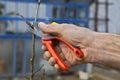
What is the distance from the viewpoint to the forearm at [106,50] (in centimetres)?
204

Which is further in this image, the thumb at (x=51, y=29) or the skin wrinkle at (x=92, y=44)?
the thumb at (x=51, y=29)

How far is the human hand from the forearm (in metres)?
0.04

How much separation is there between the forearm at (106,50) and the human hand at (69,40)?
4 cm

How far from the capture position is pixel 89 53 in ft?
6.88

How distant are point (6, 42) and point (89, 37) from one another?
470 centimetres

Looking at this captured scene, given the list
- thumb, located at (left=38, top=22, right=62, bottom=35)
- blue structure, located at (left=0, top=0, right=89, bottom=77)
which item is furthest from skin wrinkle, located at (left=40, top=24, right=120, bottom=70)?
blue structure, located at (left=0, top=0, right=89, bottom=77)

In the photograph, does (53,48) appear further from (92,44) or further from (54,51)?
(92,44)

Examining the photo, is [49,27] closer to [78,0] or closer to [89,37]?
[89,37]

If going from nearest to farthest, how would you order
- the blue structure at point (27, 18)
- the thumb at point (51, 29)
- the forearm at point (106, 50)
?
the forearm at point (106, 50) < the thumb at point (51, 29) < the blue structure at point (27, 18)

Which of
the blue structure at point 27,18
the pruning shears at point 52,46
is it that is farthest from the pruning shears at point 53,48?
the blue structure at point 27,18

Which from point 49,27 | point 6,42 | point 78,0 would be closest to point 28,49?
point 6,42

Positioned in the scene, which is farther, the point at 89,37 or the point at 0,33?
the point at 0,33

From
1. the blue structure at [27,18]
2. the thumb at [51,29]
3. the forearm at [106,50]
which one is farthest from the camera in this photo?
the blue structure at [27,18]

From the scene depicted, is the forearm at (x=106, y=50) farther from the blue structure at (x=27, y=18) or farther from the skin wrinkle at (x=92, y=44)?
the blue structure at (x=27, y=18)
